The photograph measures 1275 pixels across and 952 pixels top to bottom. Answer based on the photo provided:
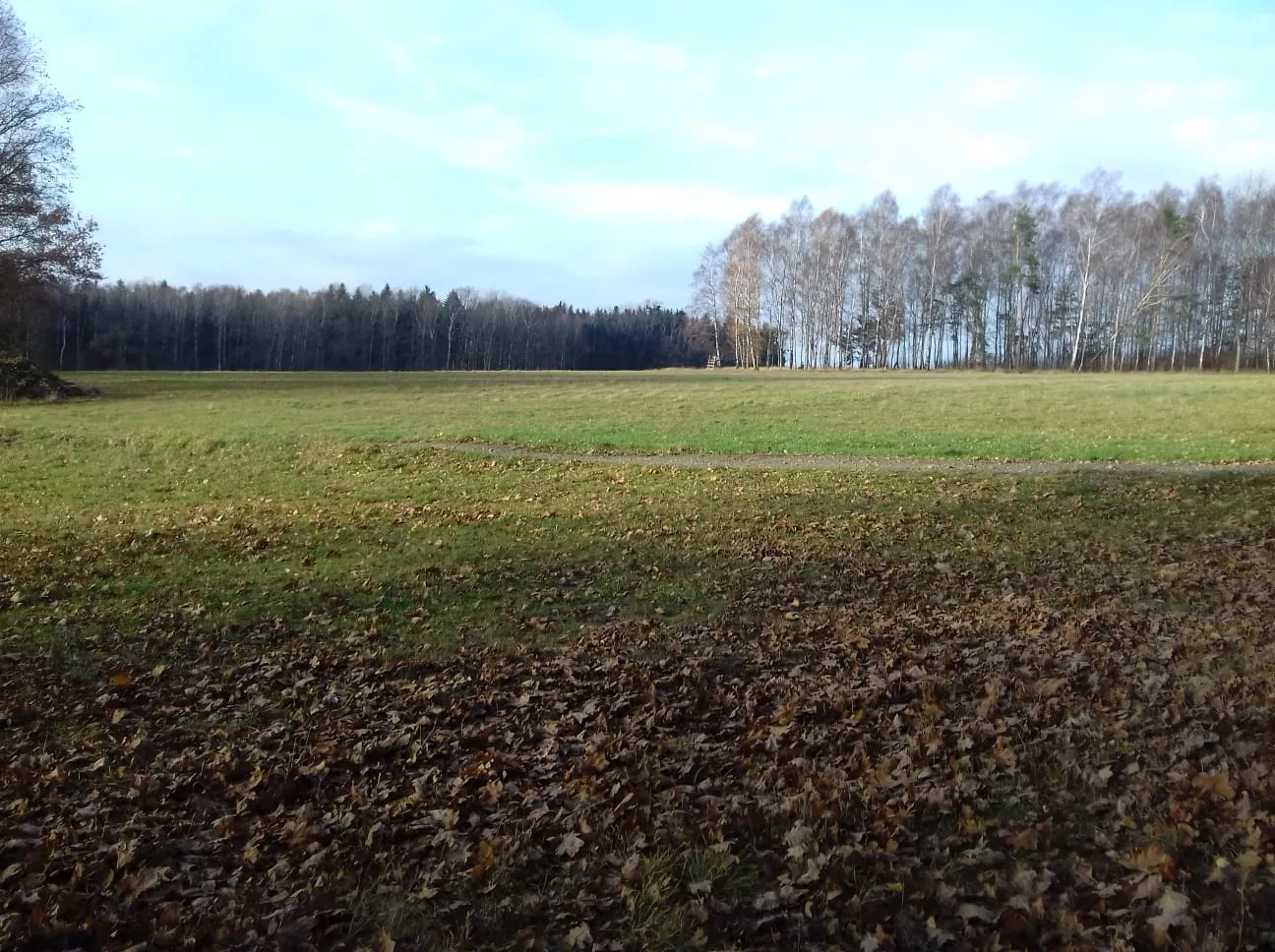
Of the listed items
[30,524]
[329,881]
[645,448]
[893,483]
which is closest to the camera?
[329,881]

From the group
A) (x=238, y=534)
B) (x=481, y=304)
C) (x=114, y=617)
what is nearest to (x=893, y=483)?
(x=238, y=534)

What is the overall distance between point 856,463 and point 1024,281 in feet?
200

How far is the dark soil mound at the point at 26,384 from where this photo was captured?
139 ft

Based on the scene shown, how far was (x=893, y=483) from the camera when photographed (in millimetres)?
17734

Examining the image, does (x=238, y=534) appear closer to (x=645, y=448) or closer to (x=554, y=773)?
(x=554, y=773)

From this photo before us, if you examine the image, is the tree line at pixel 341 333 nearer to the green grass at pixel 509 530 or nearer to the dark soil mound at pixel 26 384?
the dark soil mound at pixel 26 384

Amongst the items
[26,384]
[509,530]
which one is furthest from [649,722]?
[26,384]

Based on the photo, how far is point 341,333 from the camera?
358 feet

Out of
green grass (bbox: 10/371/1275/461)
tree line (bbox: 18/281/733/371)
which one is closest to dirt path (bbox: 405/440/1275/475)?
green grass (bbox: 10/371/1275/461)

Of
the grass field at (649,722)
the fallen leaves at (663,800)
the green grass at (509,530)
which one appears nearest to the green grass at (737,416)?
the green grass at (509,530)

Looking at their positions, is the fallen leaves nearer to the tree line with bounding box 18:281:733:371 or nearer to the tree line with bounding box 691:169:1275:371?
the tree line with bounding box 691:169:1275:371

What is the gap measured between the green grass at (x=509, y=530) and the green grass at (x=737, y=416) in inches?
15.3

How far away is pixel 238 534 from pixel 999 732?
37.3 feet

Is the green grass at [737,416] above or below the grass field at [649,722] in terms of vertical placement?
above
